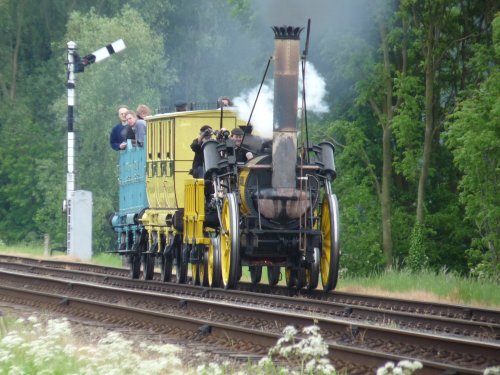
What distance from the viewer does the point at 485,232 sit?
95.2ft

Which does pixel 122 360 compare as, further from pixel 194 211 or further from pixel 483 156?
pixel 483 156

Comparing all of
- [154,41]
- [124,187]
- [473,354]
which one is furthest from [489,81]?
[154,41]

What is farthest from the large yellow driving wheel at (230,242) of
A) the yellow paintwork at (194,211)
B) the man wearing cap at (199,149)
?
the man wearing cap at (199,149)

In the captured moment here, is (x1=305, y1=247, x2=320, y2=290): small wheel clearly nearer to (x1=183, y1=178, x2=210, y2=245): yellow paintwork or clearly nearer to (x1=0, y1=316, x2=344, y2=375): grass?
(x1=183, y1=178, x2=210, y2=245): yellow paintwork

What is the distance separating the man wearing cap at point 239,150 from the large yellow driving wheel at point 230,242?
0.72 metres

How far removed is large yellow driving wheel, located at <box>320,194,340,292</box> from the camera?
1755 centimetres

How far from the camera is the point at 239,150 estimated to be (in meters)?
18.5

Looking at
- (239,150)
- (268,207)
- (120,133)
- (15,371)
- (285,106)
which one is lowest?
(15,371)

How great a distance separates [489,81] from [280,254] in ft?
32.9

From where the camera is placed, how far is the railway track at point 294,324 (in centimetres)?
1027

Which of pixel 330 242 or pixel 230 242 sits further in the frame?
pixel 330 242

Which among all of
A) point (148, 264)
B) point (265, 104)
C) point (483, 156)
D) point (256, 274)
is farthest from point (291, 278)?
point (483, 156)

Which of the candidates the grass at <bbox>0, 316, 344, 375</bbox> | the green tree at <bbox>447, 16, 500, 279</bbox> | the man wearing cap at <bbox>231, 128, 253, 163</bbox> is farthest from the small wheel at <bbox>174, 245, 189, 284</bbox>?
the grass at <bbox>0, 316, 344, 375</bbox>

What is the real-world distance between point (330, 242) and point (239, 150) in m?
1.90
